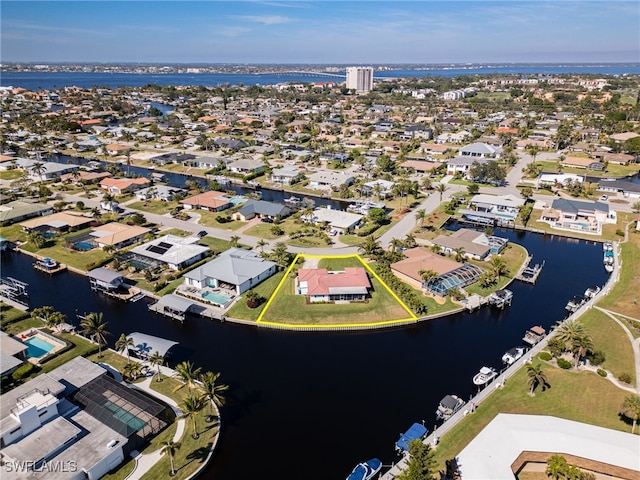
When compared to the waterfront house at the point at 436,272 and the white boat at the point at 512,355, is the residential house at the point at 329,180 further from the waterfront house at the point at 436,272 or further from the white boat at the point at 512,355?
the white boat at the point at 512,355

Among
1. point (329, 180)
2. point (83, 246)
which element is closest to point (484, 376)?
point (83, 246)

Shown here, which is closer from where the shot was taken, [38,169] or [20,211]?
[20,211]

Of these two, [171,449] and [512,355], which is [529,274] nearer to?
[512,355]

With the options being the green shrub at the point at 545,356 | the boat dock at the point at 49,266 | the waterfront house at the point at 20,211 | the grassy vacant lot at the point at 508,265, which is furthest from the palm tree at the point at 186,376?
the waterfront house at the point at 20,211

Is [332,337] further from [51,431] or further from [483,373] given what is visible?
[51,431]

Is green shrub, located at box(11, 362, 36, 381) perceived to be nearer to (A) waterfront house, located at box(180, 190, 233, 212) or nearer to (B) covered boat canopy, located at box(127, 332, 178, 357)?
(B) covered boat canopy, located at box(127, 332, 178, 357)

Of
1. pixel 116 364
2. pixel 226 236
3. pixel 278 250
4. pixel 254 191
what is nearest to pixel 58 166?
pixel 254 191

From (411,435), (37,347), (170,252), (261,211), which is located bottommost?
(411,435)

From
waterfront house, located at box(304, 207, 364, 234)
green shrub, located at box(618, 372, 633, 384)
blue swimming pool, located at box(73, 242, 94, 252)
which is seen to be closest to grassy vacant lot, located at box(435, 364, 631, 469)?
green shrub, located at box(618, 372, 633, 384)
